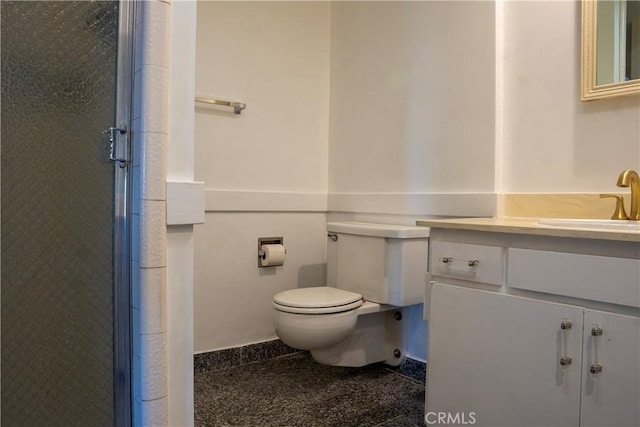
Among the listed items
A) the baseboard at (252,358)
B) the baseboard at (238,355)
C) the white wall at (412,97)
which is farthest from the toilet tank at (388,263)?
the baseboard at (238,355)

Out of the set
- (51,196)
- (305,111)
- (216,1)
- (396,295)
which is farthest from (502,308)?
(216,1)

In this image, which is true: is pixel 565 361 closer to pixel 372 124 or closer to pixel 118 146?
pixel 118 146

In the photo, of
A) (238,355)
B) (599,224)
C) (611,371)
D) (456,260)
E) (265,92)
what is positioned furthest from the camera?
(265,92)

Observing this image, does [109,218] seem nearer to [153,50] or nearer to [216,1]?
[153,50]

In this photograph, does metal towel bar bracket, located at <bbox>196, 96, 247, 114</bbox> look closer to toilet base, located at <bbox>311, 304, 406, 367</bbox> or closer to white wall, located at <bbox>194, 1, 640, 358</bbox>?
white wall, located at <bbox>194, 1, 640, 358</bbox>

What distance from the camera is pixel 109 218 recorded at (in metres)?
1.04

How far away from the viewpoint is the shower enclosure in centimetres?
98

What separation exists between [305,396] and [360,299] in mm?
472

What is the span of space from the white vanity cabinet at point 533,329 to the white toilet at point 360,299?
0.42m

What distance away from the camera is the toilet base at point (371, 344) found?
6.79 feet

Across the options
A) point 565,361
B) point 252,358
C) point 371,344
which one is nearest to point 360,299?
point 371,344

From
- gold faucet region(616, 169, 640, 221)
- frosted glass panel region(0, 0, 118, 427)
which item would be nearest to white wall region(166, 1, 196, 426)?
frosted glass panel region(0, 0, 118, 427)

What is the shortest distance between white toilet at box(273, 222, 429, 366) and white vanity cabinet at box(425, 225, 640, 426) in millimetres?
425

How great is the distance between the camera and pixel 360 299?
197 centimetres
